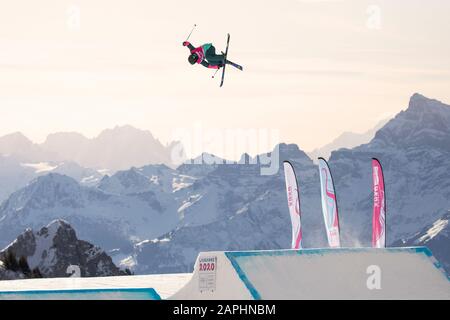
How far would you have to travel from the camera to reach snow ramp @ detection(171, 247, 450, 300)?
3025 cm

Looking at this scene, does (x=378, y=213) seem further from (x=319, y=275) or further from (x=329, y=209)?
(x=319, y=275)

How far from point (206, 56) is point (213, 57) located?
17.4 inches

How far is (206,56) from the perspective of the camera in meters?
48.0

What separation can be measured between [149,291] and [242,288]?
3200 mm

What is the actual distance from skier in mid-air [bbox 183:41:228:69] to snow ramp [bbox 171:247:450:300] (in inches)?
658

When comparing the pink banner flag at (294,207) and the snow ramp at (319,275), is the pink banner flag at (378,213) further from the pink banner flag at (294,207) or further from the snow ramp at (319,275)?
the snow ramp at (319,275)

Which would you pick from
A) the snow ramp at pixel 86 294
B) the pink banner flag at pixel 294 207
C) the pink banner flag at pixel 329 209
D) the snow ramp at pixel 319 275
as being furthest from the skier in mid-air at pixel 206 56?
the snow ramp at pixel 86 294

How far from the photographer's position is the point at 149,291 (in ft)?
102

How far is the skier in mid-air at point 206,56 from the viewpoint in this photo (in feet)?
156

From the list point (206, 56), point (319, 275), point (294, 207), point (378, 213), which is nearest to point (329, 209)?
point (294, 207)

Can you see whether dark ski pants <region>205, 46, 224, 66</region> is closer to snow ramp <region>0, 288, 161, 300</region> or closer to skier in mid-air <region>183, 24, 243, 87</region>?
skier in mid-air <region>183, 24, 243, 87</region>
